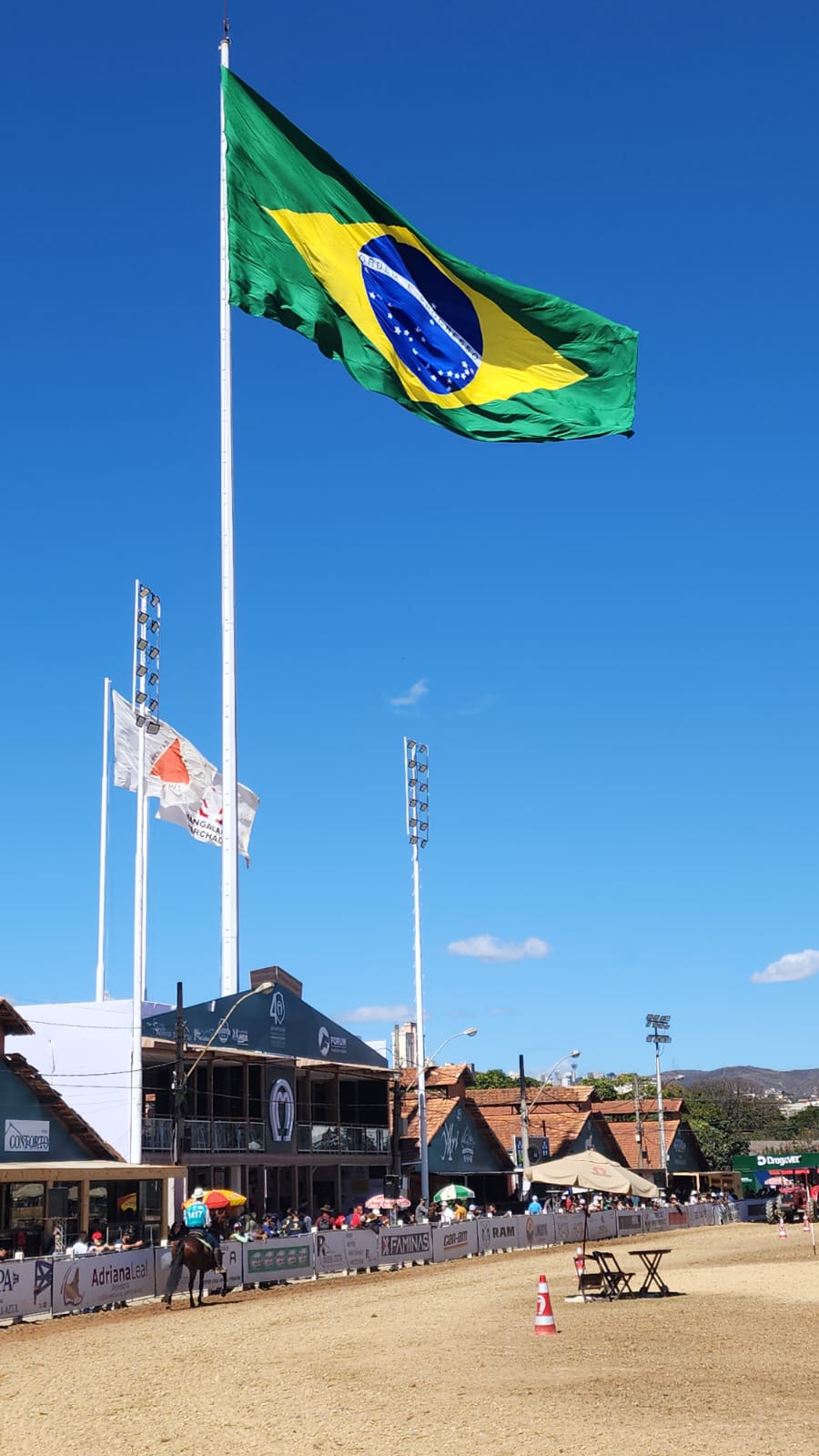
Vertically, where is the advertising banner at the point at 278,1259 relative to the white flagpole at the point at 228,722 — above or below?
below

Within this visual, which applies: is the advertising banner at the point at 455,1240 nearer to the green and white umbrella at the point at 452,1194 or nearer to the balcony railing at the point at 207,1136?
the green and white umbrella at the point at 452,1194

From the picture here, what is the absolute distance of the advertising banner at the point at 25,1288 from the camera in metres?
24.0

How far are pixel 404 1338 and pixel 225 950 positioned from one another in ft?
54.3

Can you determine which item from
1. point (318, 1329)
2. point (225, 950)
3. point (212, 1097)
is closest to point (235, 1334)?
point (318, 1329)

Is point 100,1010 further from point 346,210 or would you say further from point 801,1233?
point 801,1233

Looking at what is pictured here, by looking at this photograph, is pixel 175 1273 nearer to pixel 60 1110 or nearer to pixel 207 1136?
pixel 60 1110

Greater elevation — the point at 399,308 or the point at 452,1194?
the point at 399,308

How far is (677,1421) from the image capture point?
12438 millimetres

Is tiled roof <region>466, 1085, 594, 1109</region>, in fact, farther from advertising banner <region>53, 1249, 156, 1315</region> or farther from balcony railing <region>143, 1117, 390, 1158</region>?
advertising banner <region>53, 1249, 156, 1315</region>

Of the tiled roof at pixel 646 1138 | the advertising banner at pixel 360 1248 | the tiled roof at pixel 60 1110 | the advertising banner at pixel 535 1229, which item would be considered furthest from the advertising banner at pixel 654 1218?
the tiled roof at pixel 646 1138

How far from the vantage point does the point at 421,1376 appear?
16.2m

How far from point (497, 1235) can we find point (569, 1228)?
590 centimetres

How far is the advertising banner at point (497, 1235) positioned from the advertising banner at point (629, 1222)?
6298mm

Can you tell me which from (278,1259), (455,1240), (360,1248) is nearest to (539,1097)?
(455,1240)
